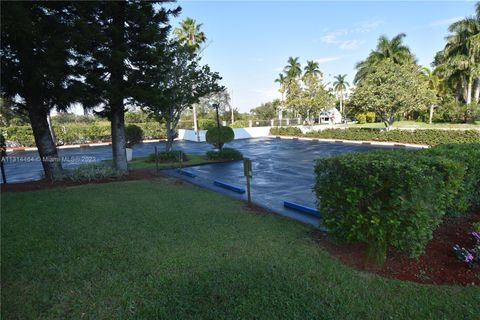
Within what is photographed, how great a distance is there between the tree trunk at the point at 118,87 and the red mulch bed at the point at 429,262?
7866mm

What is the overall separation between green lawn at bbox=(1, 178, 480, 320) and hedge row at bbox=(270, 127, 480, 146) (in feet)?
55.2

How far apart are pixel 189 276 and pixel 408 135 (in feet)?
66.3

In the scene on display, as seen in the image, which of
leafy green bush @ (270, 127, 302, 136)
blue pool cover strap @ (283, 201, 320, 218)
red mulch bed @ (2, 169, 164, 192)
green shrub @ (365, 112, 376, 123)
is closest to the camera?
blue pool cover strap @ (283, 201, 320, 218)

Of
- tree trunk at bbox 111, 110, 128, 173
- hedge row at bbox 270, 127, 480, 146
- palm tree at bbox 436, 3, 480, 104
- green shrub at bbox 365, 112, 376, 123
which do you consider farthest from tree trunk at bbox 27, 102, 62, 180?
green shrub at bbox 365, 112, 376, 123

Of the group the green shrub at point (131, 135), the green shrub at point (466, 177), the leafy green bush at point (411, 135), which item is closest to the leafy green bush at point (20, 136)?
the green shrub at point (131, 135)

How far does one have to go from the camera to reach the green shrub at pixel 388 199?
3.23m

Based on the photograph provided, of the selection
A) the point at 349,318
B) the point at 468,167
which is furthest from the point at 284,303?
the point at 468,167

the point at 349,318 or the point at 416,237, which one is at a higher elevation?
the point at 416,237

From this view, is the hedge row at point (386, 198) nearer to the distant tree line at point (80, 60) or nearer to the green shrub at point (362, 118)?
the distant tree line at point (80, 60)

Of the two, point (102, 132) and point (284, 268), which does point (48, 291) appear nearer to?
point (284, 268)

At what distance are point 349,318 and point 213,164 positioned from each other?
37.6 ft

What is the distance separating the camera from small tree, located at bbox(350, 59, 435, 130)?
20.4m

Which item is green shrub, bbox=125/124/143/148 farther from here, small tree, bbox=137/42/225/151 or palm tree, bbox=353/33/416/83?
palm tree, bbox=353/33/416/83

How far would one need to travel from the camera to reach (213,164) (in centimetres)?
1366
